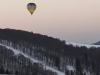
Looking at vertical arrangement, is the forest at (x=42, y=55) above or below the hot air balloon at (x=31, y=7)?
below

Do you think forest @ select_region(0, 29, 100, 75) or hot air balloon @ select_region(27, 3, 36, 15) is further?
forest @ select_region(0, 29, 100, 75)

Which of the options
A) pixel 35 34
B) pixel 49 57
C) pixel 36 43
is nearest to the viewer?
pixel 49 57

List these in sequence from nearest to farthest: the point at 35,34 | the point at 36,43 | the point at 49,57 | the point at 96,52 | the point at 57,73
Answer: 1. the point at 57,73
2. the point at 49,57
3. the point at 96,52
4. the point at 36,43
5. the point at 35,34

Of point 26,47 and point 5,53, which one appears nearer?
point 5,53

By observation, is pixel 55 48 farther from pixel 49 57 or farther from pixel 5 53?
pixel 5 53

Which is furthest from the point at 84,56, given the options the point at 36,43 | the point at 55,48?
the point at 36,43

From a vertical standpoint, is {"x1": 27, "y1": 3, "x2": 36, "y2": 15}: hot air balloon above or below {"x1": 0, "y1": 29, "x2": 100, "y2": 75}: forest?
above

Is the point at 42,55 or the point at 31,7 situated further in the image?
the point at 42,55

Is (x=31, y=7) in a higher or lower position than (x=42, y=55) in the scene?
higher

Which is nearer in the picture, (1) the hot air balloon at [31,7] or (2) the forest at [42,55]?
(1) the hot air balloon at [31,7]

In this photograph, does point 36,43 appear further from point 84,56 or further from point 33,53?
point 84,56

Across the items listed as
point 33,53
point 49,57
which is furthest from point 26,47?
point 49,57
